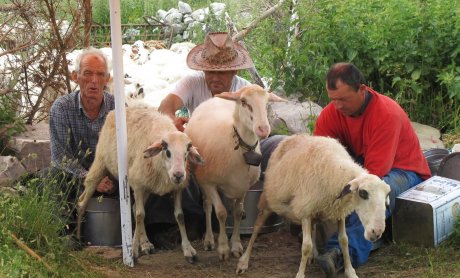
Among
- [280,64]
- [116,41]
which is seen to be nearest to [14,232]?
[116,41]

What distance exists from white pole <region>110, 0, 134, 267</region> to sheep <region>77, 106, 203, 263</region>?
181 millimetres

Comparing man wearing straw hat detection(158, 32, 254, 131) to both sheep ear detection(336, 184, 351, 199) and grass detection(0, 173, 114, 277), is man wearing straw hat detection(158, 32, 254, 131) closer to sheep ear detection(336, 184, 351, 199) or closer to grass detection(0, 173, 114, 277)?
grass detection(0, 173, 114, 277)

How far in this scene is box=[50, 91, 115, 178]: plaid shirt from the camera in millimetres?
6477

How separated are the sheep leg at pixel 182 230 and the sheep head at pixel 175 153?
506 millimetres

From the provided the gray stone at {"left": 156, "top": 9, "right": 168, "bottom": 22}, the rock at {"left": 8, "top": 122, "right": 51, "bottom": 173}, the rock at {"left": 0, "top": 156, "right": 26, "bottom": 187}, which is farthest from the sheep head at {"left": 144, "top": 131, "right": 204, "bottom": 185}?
the gray stone at {"left": 156, "top": 9, "right": 168, "bottom": 22}

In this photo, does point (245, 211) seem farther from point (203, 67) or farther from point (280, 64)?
point (280, 64)

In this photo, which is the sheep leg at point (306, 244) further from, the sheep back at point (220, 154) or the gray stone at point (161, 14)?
the gray stone at point (161, 14)

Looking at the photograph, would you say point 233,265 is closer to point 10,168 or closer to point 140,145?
point 140,145

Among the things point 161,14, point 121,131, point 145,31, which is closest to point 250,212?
point 121,131

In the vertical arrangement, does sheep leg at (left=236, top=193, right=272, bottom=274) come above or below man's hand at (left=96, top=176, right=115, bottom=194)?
below

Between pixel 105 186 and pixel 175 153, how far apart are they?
3.87 feet

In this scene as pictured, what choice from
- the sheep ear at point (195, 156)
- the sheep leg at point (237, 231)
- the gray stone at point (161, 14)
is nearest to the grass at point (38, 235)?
the sheep ear at point (195, 156)

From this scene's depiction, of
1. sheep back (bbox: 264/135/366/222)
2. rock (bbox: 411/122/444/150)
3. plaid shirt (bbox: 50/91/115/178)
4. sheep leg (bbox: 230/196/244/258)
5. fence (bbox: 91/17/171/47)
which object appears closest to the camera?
sheep back (bbox: 264/135/366/222)

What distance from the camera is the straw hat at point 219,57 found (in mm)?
6816
